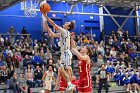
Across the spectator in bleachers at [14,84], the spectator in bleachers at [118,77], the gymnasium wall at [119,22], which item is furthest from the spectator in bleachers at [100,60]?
the gymnasium wall at [119,22]

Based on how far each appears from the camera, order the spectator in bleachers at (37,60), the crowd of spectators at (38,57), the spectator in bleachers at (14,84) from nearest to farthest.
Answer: the spectator in bleachers at (14,84), the crowd of spectators at (38,57), the spectator in bleachers at (37,60)

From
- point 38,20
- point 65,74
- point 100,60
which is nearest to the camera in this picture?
point 65,74

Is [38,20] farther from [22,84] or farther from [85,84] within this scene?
[85,84]

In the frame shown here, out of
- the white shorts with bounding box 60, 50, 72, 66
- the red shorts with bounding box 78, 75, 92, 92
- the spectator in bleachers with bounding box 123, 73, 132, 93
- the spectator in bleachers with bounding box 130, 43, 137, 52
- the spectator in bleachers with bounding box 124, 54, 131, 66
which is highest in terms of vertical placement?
the white shorts with bounding box 60, 50, 72, 66

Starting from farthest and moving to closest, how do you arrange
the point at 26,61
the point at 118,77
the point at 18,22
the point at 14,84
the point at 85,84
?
the point at 18,22 → the point at 118,77 → the point at 26,61 → the point at 14,84 → the point at 85,84

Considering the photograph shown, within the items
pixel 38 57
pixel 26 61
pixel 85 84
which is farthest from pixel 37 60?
pixel 85 84

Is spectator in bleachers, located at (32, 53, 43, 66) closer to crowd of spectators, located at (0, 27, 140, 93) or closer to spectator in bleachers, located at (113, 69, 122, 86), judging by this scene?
crowd of spectators, located at (0, 27, 140, 93)

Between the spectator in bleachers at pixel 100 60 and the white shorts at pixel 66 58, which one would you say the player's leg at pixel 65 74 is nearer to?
the white shorts at pixel 66 58

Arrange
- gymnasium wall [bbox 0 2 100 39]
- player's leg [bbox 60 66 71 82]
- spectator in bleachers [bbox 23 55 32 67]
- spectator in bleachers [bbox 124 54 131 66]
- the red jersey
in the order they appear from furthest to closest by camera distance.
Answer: gymnasium wall [bbox 0 2 100 39], spectator in bleachers [bbox 124 54 131 66], spectator in bleachers [bbox 23 55 32 67], the red jersey, player's leg [bbox 60 66 71 82]

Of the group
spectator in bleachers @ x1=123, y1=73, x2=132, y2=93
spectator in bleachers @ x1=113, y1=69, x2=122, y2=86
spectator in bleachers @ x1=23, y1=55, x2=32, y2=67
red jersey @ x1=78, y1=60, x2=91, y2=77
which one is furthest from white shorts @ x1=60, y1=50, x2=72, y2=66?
spectator in bleachers @ x1=113, y1=69, x2=122, y2=86

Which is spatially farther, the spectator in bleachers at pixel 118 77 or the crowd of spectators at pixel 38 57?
the spectator in bleachers at pixel 118 77

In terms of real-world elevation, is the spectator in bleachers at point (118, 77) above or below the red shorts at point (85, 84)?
below

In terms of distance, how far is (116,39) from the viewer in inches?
1110

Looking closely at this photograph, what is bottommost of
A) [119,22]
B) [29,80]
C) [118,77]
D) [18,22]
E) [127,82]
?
[127,82]
